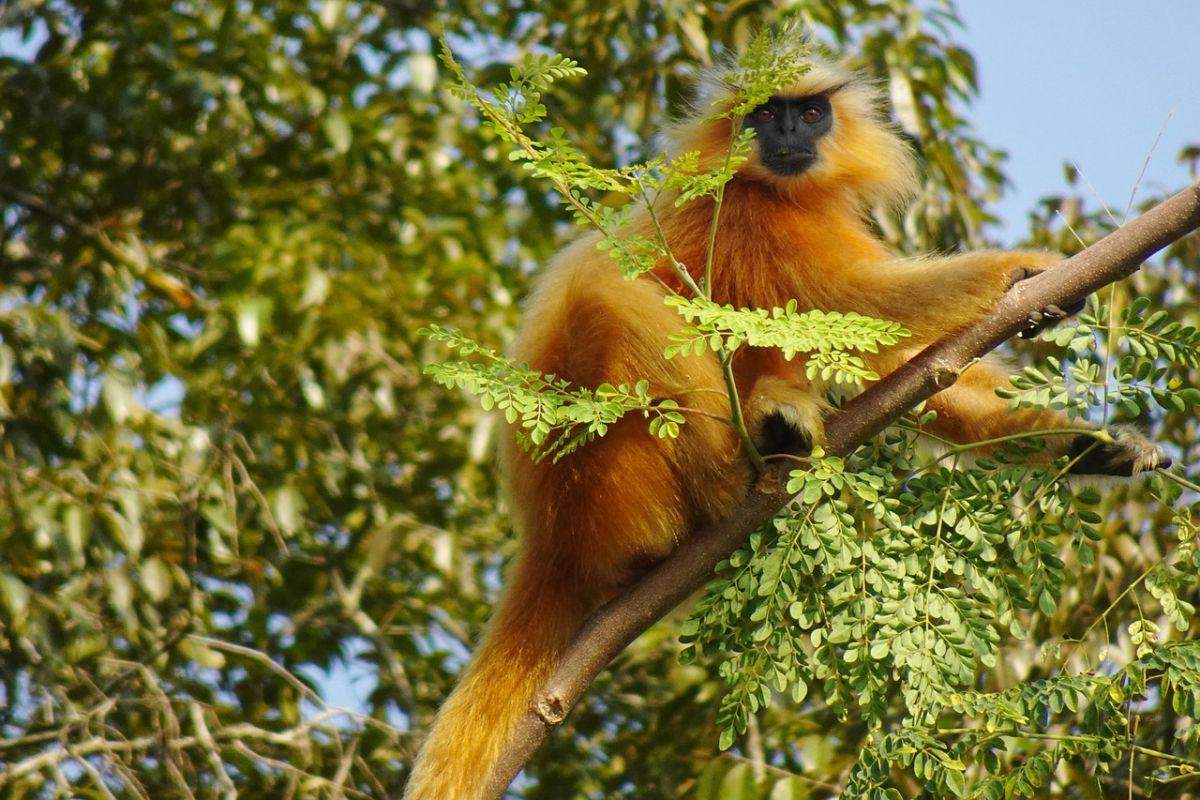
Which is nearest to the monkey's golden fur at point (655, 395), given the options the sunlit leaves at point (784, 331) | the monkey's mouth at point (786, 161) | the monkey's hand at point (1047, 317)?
the monkey's mouth at point (786, 161)

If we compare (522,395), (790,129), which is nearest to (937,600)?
(522,395)

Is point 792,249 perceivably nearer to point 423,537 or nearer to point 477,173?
point 423,537

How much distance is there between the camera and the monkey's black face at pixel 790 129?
4.11m

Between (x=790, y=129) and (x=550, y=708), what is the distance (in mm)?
2083

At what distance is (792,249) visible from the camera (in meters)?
3.82

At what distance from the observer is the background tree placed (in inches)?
181

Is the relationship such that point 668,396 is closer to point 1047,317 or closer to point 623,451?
point 623,451

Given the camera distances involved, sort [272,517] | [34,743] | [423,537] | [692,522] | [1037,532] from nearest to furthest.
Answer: [1037,532], [692,522], [34,743], [272,517], [423,537]

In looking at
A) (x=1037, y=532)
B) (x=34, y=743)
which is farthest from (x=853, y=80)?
(x=34, y=743)

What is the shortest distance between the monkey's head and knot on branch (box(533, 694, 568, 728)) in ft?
5.99

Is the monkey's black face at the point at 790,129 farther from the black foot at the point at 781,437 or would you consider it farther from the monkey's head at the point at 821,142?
the black foot at the point at 781,437

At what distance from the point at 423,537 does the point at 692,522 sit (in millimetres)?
2345

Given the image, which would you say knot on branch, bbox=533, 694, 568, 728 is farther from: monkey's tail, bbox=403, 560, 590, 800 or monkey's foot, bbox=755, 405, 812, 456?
monkey's foot, bbox=755, 405, 812, 456

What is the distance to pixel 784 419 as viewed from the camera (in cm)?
334
